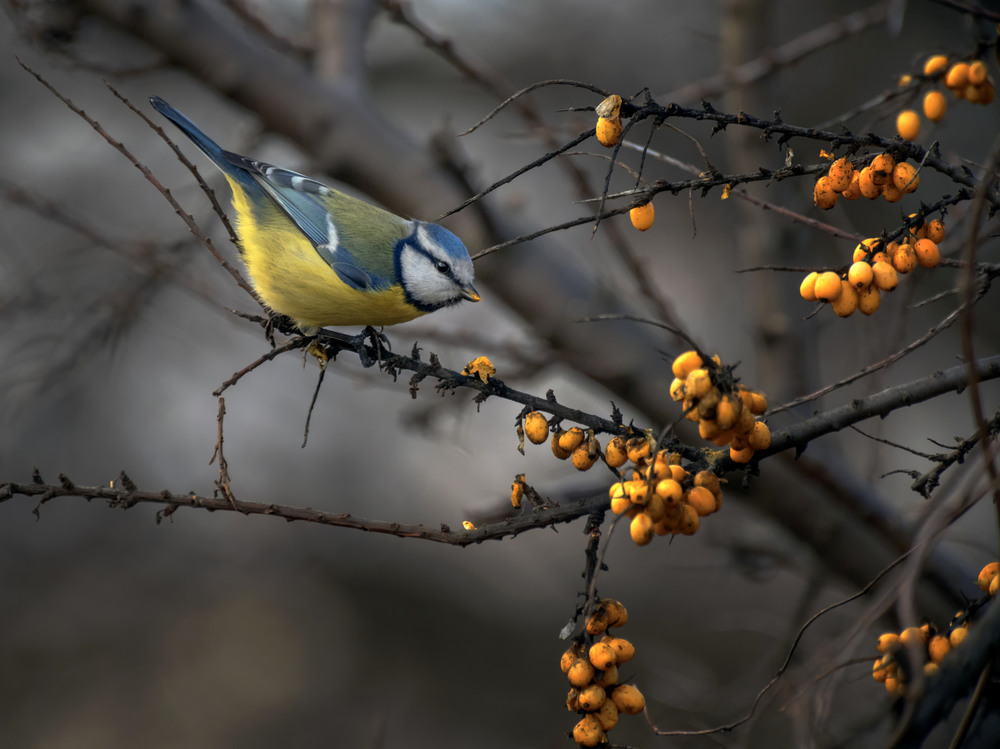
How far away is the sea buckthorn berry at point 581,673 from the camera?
115 cm

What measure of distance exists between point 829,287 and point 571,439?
1.50 ft

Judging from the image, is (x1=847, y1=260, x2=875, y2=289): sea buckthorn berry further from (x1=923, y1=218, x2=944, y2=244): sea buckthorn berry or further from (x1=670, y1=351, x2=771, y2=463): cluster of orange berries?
(x1=670, y1=351, x2=771, y2=463): cluster of orange berries

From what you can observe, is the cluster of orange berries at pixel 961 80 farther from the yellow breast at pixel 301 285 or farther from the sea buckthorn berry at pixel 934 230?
the yellow breast at pixel 301 285

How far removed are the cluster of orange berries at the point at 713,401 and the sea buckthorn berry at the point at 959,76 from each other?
0.74m

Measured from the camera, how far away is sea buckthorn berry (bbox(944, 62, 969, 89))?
4.49 feet

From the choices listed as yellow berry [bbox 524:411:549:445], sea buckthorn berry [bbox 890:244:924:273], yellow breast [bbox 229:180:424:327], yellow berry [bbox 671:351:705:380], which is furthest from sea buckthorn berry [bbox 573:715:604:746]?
yellow breast [bbox 229:180:424:327]

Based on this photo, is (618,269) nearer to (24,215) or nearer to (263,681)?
(263,681)

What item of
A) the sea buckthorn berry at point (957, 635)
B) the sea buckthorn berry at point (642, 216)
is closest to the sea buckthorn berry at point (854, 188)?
the sea buckthorn berry at point (642, 216)

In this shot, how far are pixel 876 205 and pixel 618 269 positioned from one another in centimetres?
187

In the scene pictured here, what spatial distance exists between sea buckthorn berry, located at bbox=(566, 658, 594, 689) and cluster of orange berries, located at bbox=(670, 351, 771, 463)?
1.26 ft

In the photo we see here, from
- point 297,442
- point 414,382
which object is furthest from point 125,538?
point 414,382

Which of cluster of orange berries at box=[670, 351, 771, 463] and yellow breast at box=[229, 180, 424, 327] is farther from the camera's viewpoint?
yellow breast at box=[229, 180, 424, 327]

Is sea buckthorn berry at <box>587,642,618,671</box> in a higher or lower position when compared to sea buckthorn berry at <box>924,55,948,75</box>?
lower

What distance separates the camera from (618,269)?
453 centimetres
